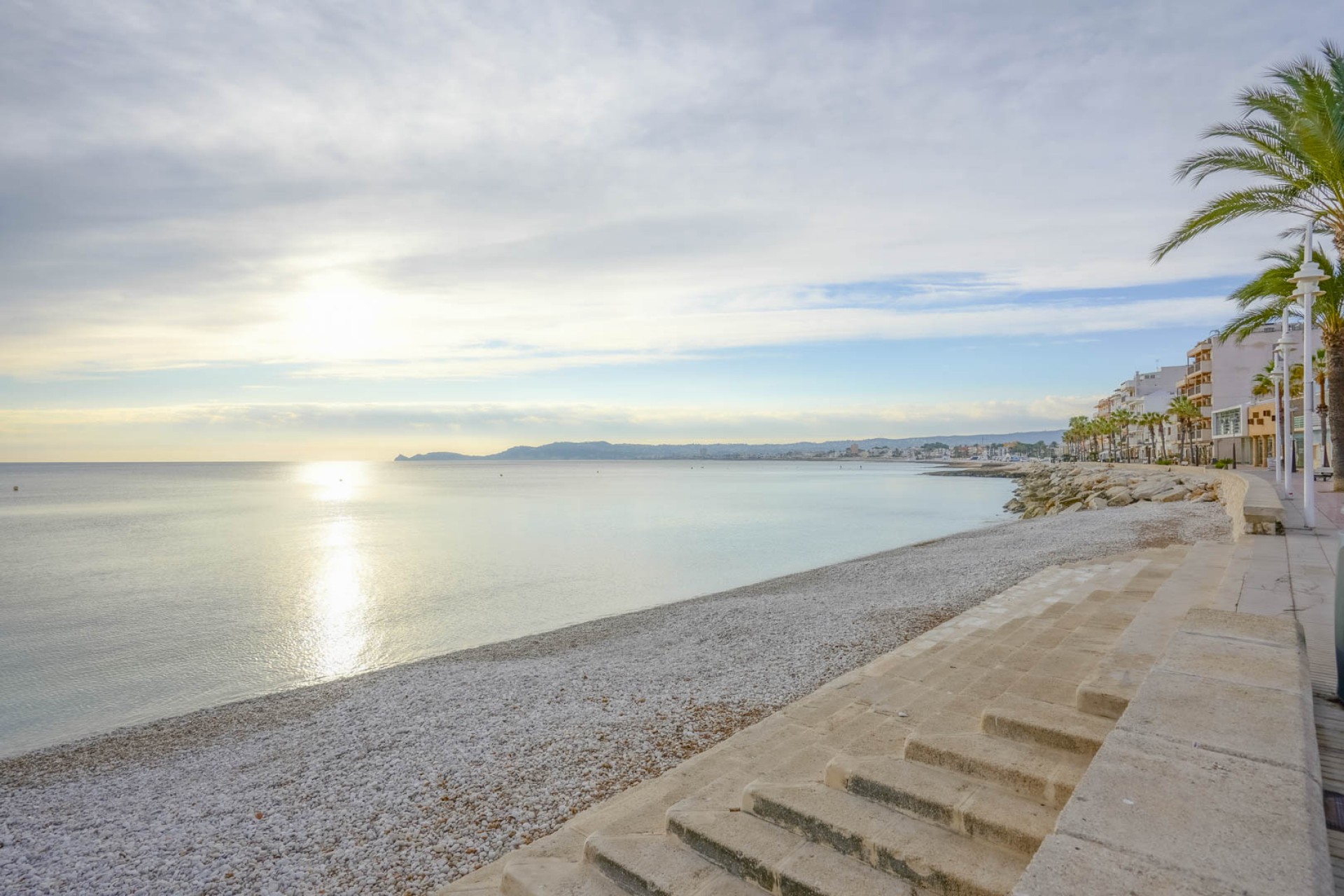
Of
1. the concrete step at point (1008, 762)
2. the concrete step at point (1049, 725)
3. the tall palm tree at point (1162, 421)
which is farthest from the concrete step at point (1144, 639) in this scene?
the tall palm tree at point (1162, 421)

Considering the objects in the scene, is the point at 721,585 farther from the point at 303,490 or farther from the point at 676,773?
the point at 303,490

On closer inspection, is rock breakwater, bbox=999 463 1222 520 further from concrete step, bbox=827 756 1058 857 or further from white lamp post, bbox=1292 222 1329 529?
concrete step, bbox=827 756 1058 857

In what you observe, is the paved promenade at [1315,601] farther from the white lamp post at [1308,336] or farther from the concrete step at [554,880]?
the concrete step at [554,880]

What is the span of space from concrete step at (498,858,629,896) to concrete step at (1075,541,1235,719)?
3241mm

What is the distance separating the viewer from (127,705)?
12133mm

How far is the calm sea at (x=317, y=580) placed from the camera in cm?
1394

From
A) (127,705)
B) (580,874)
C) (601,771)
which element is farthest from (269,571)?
(580,874)

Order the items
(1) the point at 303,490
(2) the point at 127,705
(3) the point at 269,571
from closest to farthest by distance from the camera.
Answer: (2) the point at 127,705, (3) the point at 269,571, (1) the point at 303,490

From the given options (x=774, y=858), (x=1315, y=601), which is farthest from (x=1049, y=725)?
(x=1315, y=601)

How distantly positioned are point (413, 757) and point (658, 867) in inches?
181

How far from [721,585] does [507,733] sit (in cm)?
1516

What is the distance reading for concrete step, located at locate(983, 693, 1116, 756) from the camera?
13.7 feet

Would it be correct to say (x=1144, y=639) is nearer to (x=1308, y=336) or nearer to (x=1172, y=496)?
(x=1308, y=336)

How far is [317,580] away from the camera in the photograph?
26.1 m
